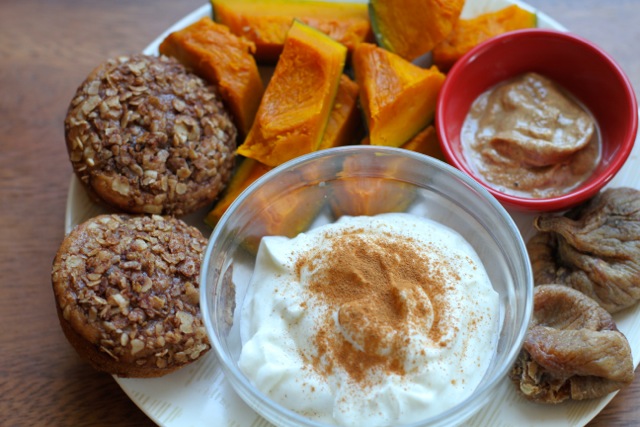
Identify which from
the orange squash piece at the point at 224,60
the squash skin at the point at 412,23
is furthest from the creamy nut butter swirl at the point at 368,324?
the squash skin at the point at 412,23

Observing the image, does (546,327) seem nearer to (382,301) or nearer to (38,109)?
(382,301)

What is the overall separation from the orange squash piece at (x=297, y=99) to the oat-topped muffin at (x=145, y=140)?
143mm

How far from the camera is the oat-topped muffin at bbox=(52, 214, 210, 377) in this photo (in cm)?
213

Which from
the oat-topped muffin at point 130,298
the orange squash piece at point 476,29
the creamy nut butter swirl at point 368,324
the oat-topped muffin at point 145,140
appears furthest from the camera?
the orange squash piece at point 476,29

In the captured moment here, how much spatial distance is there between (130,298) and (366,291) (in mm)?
683

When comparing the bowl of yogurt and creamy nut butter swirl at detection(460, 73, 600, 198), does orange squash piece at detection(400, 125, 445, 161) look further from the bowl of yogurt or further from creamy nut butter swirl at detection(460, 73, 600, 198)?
the bowl of yogurt

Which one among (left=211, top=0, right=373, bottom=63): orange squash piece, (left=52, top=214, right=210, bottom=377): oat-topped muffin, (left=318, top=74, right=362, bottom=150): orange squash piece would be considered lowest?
(left=52, top=214, right=210, bottom=377): oat-topped muffin

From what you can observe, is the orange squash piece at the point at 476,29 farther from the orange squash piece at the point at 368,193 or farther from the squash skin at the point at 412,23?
the orange squash piece at the point at 368,193

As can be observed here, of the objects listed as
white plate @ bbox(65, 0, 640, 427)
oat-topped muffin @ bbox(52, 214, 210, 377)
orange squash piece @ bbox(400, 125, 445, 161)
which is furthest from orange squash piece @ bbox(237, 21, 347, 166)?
white plate @ bbox(65, 0, 640, 427)

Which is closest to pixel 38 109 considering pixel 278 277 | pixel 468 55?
pixel 278 277

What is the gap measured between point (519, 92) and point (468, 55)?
0.77 ft

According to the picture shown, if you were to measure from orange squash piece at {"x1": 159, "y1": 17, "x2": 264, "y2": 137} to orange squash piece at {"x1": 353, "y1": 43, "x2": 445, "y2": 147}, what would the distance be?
0.37 metres

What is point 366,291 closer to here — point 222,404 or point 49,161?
point 222,404

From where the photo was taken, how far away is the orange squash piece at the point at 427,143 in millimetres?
2584
